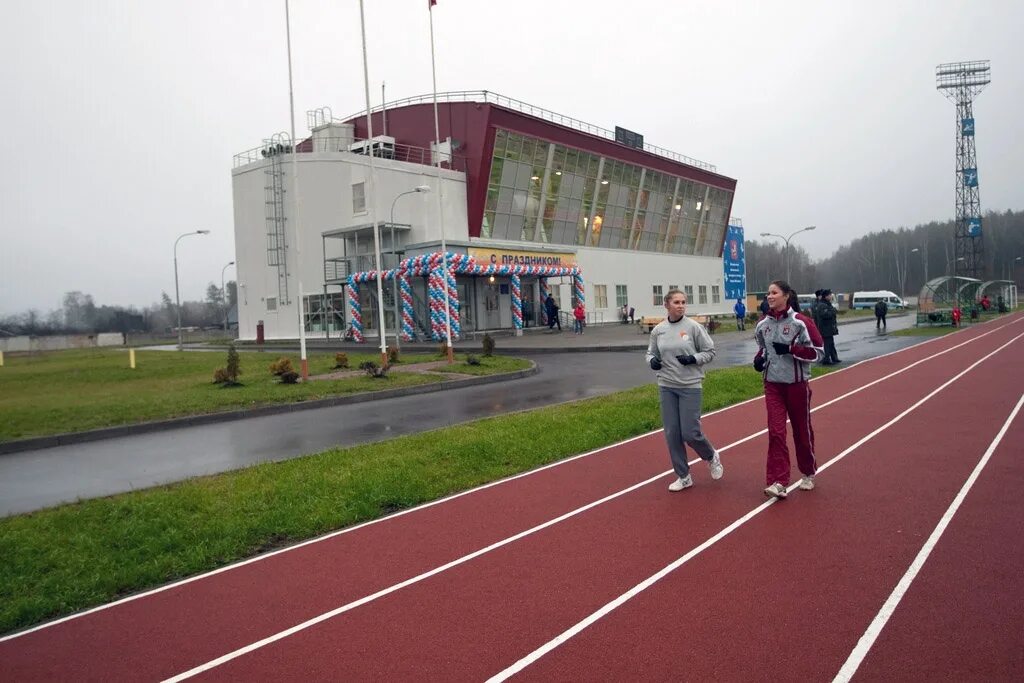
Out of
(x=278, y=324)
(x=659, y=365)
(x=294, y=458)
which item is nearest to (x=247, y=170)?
(x=278, y=324)

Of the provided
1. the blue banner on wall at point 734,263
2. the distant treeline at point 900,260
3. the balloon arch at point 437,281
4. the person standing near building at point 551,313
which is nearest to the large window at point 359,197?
the balloon arch at point 437,281

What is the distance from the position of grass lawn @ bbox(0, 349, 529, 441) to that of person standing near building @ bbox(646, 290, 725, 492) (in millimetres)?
10781

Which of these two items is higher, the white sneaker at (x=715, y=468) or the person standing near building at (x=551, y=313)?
the person standing near building at (x=551, y=313)

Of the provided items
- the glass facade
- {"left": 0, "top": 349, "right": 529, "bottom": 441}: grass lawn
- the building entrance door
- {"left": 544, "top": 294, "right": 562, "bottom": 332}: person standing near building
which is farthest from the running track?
Result: the glass facade

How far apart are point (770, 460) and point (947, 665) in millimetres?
3264

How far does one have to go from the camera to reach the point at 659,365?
725cm

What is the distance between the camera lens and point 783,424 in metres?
6.80

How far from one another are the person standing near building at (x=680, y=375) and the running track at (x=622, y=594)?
47cm

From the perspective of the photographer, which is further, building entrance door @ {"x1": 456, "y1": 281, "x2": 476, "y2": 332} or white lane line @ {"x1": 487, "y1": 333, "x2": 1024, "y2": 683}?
building entrance door @ {"x1": 456, "y1": 281, "x2": 476, "y2": 332}

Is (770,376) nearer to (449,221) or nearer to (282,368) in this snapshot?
(282,368)

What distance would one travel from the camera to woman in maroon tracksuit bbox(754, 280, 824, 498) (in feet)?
21.8

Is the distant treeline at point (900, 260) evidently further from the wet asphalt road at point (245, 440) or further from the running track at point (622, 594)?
the running track at point (622, 594)

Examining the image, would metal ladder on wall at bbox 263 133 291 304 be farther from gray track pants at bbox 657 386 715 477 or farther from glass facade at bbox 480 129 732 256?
gray track pants at bbox 657 386 715 477

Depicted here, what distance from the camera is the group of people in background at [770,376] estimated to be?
264 inches
